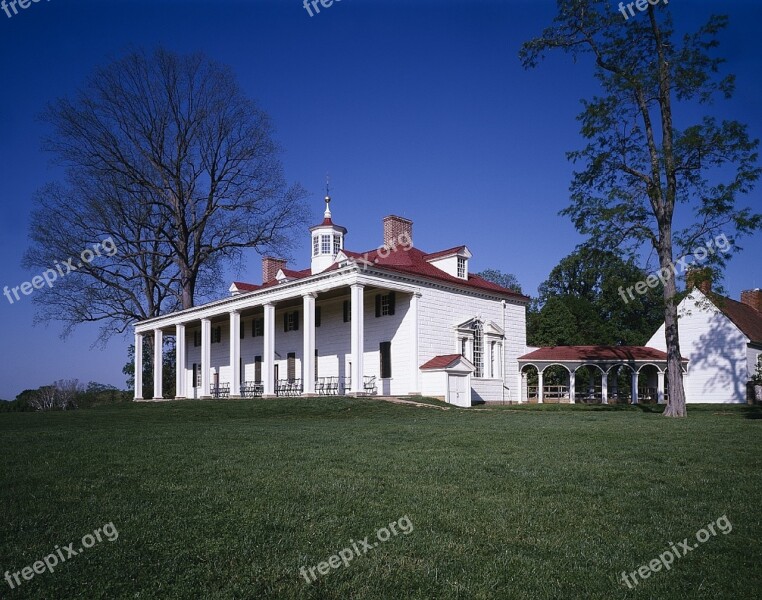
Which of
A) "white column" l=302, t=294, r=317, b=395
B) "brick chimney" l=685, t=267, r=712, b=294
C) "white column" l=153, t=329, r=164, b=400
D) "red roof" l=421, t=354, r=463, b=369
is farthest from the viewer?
"white column" l=153, t=329, r=164, b=400

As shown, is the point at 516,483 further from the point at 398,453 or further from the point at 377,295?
the point at 377,295

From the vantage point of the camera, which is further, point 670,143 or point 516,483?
point 670,143

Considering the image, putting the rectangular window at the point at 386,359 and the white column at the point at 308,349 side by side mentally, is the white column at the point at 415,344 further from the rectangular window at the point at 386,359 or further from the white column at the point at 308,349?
the white column at the point at 308,349

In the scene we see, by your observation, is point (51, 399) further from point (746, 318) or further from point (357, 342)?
point (746, 318)

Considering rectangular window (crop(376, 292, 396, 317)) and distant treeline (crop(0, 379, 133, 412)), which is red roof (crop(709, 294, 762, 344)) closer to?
rectangular window (crop(376, 292, 396, 317))

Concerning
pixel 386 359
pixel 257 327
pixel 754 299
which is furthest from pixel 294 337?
pixel 754 299

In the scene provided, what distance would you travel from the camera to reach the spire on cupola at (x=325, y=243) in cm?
3591

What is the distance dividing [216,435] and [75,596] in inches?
344

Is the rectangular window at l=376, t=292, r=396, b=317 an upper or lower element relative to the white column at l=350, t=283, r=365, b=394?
upper

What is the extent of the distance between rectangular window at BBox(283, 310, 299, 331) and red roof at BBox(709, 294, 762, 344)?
78.2ft

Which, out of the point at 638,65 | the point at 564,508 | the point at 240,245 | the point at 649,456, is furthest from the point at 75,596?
the point at 240,245

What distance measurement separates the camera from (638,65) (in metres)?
24.7

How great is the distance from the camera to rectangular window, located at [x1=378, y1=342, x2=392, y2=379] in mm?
31172

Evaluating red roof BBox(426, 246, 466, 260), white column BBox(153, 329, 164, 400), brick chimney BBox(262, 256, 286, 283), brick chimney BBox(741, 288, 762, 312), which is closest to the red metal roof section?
red roof BBox(426, 246, 466, 260)
